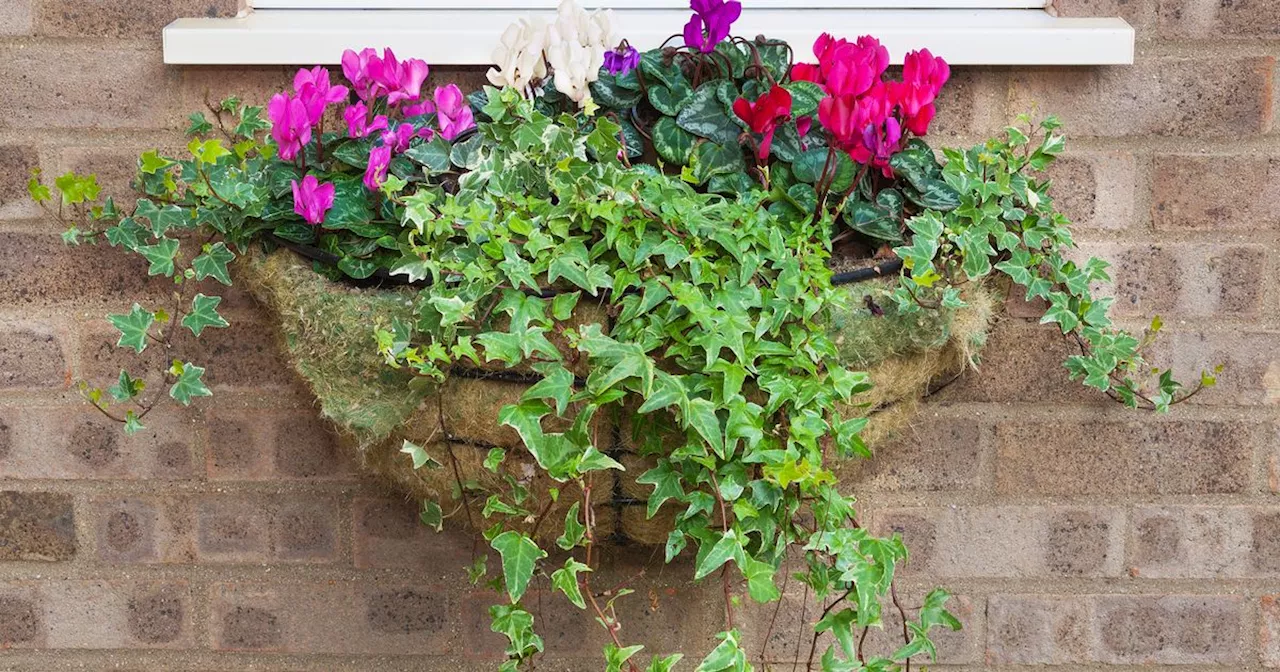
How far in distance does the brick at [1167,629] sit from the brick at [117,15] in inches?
48.9

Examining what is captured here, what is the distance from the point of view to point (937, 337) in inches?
41.3

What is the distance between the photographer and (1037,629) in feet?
4.52

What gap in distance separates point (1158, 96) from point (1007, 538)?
1.76ft

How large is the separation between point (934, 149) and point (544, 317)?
0.55 metres

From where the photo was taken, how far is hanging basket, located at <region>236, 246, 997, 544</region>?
1.00 m

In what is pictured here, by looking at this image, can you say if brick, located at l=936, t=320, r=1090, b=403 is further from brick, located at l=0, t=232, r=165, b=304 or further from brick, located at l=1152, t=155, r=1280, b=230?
brick, located at l=0, t=232, r=165, b=304

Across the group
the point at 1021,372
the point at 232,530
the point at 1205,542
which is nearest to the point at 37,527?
the point at 232,530

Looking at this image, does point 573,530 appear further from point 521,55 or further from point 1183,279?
point 1183,279

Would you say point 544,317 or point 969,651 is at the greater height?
point 544,317

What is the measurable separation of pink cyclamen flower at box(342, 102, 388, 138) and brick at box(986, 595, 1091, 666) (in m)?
0.89

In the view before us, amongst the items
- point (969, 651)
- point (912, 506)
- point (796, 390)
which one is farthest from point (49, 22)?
point (969, 651)

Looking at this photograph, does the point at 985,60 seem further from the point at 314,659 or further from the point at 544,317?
the point at 314,659

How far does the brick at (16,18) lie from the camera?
1.25 meters

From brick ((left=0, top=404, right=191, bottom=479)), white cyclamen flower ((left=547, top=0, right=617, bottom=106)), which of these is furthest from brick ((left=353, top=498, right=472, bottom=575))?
white cyclamen flower ((left=547, top=0, right=617, bottom=106))
